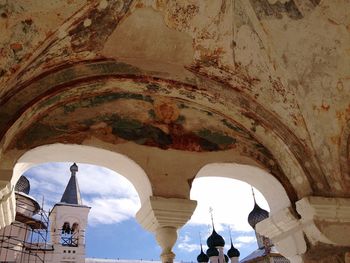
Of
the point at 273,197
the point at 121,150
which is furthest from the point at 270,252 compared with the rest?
the point at 121,150

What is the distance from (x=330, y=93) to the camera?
216 inches

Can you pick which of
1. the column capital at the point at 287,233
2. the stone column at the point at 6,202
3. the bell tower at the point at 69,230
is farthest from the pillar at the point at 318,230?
the bell tower at the point at 69,230

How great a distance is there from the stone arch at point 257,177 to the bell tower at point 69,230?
1698 centimetres

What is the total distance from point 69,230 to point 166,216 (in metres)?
18.8

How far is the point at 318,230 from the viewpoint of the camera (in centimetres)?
512

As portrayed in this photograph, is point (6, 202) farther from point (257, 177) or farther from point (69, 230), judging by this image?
point (69, 230)

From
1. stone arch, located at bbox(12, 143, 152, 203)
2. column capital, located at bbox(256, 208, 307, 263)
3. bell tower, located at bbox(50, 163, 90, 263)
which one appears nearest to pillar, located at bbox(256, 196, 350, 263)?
column capital, located at bbox(256, 208, 307, 263)

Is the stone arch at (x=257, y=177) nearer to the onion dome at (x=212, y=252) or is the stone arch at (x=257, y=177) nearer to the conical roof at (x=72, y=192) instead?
the onion dome at (x=212, y=252)

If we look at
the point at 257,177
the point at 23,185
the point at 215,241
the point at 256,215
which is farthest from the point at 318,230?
the point at 23,185

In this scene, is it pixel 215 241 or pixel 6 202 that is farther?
pixel 215 241

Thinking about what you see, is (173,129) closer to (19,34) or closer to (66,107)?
(66,107)

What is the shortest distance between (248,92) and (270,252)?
623 inches

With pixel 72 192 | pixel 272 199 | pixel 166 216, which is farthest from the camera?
pixel 72 192

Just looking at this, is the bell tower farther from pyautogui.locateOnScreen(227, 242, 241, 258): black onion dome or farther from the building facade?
pyautogui.locateOnScreen(227, 242, 241, 258): black onion dome
